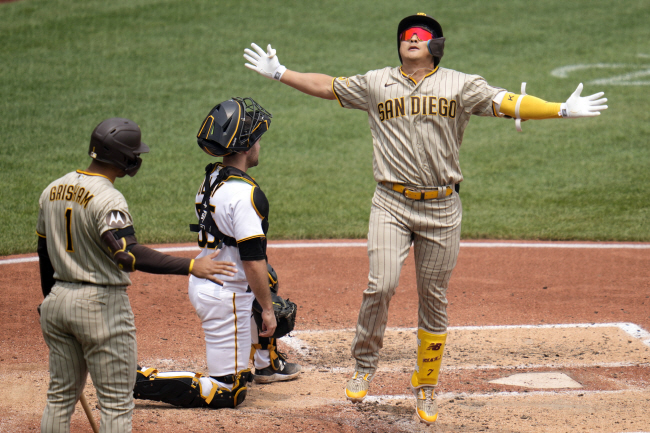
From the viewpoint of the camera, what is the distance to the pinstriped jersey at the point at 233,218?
4180 millimetres

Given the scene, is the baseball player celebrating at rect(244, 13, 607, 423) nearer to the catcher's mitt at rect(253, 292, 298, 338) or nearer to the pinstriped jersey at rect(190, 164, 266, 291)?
the catcher's mitt at rect(253, 292, 298, 338)

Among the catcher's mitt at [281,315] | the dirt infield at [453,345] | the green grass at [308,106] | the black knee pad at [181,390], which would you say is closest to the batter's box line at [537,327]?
the dirt infield at [453,345]

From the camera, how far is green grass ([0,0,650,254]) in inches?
382

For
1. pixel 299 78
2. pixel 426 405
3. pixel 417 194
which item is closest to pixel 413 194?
pixel 417 194

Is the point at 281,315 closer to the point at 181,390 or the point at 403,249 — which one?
the point at 181,390

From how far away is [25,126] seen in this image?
1247cm

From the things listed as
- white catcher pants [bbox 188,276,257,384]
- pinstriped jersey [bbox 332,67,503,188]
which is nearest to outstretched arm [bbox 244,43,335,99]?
pinstriped jersey [bbox 332,67,503,188]

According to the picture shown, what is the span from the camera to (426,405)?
445cm

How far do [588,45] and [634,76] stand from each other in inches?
78.1

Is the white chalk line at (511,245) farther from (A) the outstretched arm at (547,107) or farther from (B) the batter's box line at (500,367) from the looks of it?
(A) the outstretched arm at (547,107)

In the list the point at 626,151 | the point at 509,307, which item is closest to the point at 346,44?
the point at 626,151

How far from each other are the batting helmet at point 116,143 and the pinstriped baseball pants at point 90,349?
0.61 m

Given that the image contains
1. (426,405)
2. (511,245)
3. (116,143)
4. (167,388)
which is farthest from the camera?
(511,245)

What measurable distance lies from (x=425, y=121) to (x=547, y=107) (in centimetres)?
70
